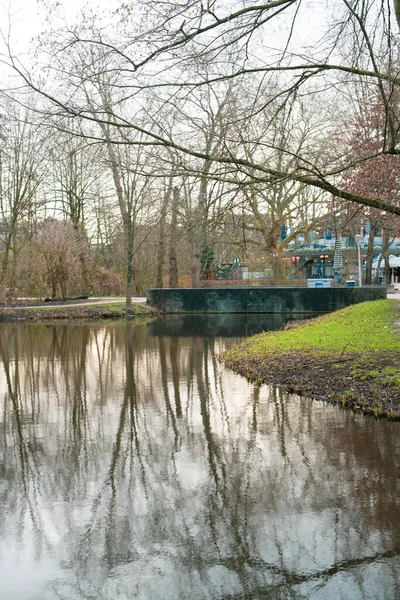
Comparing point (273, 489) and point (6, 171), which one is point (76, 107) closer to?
point (273, 489)

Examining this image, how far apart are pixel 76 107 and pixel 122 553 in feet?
20.5

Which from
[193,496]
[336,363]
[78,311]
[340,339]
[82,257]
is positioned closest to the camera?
[193,496]

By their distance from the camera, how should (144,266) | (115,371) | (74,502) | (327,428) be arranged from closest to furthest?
1. (74,502)
2. (327,428)
3. (115,371)
4. (144,266)

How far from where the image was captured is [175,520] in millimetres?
5184

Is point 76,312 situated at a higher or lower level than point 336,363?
higher

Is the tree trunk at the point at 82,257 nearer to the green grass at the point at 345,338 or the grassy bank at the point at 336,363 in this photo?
the green grass at the point at 345,338

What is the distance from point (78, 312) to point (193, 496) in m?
25.2

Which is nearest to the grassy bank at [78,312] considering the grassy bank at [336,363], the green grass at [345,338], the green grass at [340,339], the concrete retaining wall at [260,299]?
the concrete retaining wall at [260,299]

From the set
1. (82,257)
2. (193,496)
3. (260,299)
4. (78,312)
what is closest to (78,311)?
(78,312)

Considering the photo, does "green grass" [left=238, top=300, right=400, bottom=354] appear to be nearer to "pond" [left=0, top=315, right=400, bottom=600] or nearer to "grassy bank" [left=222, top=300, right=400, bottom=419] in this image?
"grassy bank" [left=222, top=300, right=400, bottom=419]

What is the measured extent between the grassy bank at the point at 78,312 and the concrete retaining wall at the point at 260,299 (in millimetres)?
1187

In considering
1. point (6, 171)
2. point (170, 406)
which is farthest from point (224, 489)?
point (6, 171)

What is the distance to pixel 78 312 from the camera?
99.3 feet

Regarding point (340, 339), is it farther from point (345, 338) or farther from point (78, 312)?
point (78, 312)
